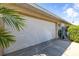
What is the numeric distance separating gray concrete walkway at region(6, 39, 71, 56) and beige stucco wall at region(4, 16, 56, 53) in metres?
0.14

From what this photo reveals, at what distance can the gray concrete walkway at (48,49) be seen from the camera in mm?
4734

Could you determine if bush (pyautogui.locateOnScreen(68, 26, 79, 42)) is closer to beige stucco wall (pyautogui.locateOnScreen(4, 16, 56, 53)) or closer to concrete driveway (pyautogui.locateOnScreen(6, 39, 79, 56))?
concrete driveway (pyautogui.locateOnScreen(6, 39, 79, 56))

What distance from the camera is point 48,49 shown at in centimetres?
494

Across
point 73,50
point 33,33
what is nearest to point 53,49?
point 73,50

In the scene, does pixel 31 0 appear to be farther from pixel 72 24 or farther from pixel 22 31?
pixel 72 24

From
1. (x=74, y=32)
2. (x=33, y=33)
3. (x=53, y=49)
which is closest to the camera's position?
(x=74, y=32)

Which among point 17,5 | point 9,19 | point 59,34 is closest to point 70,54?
point 59,34

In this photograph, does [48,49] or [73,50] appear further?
[48,49]

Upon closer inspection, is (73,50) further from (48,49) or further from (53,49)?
(48,49)

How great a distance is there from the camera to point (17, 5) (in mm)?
4504

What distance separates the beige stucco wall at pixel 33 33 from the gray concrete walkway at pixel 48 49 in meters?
0.14

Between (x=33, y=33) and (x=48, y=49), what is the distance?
0.67 metres

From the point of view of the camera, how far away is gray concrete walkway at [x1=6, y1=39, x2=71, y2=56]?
186 inches

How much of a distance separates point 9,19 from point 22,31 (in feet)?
5.63
